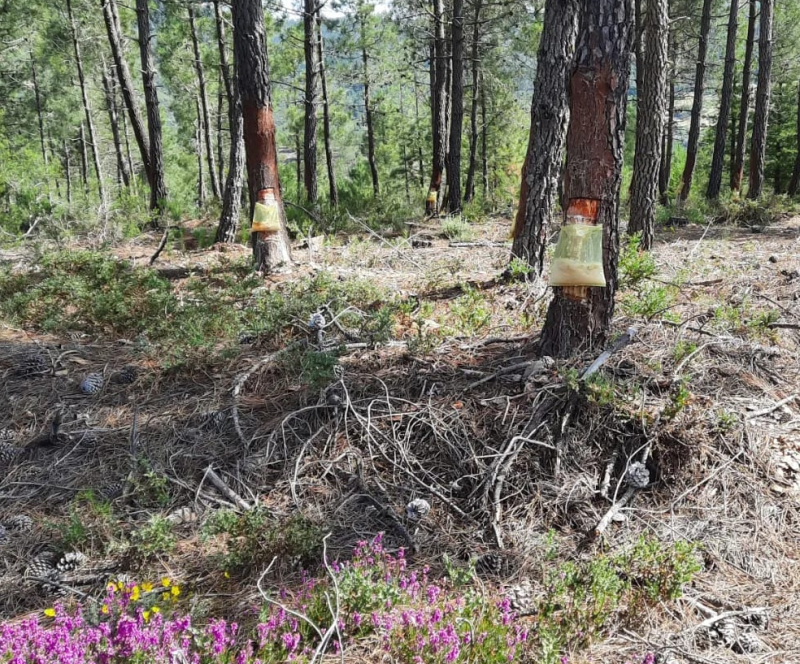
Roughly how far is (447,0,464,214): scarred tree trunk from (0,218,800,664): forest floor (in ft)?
25.4

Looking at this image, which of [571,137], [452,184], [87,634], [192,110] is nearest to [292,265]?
[571,137]

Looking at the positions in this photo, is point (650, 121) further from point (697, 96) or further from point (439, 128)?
point (697, 96)

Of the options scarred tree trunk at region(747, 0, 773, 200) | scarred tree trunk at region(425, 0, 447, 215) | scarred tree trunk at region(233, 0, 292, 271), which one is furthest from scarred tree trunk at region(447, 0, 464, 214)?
scarred tree trunk at region(747, 0, 773, 200)

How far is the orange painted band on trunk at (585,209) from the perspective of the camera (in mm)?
3066

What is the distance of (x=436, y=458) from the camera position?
2.91 metres

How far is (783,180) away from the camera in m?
19.8

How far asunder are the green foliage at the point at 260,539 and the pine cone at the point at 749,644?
5.23ft

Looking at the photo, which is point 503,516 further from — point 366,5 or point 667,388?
point 366,5

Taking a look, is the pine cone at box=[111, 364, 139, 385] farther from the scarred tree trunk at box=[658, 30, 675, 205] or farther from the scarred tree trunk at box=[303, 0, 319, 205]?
the scarred tree trunk at box=[658, 30, 675, 205]

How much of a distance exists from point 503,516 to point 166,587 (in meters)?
1.43

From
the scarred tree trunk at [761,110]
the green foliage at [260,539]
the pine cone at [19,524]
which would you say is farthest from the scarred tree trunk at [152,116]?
the scarred tree trunk at [761,110]

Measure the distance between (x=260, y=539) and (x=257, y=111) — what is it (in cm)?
499

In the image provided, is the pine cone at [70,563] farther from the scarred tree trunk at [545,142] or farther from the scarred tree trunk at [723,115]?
the scarred tree trunk at [723,115]

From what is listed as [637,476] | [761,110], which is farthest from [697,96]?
[637,476]
